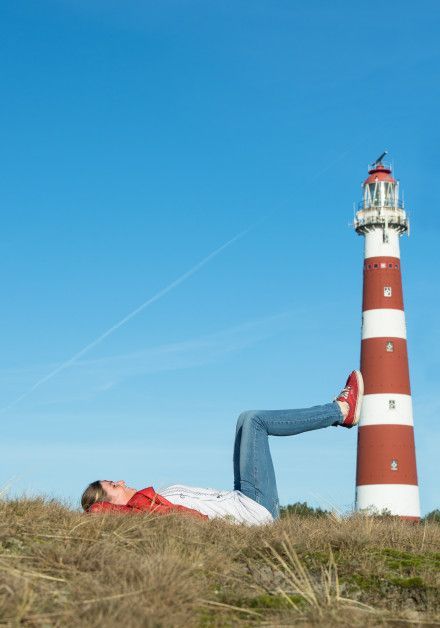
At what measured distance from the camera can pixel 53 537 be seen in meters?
4.62

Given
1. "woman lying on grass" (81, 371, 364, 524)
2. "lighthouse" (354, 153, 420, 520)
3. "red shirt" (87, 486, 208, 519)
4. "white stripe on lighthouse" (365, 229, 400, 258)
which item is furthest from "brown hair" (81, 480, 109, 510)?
"white stripe on lighthouse" (365, 229, 400, 258)

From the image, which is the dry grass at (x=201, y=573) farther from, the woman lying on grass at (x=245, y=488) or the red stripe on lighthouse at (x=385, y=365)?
the red stripe on lighthouse at (x=385, y=365)

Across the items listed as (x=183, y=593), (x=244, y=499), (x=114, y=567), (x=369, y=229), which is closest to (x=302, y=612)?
(x=183, y=593)

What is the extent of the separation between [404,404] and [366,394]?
1243 millimetres

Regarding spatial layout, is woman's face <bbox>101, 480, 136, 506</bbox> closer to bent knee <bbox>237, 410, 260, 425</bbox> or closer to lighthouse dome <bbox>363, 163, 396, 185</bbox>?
bent knee <bbox>237, 410, 260, 425</bbox>

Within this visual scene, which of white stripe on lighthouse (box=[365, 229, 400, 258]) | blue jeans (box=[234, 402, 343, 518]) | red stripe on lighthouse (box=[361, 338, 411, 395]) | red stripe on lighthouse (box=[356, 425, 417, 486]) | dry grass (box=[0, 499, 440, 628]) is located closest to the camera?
dry grass (box=[0, 499, 440, 628])

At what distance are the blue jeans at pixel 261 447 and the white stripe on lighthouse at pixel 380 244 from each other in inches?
886

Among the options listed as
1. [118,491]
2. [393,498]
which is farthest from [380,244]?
[118,491]

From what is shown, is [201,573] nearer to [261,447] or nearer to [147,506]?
[147,506]

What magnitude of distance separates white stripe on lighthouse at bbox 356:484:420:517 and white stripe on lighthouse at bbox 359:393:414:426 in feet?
6.79

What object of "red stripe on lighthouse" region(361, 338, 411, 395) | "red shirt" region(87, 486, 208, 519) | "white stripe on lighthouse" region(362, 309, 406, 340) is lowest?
"red shirt" region(87, 486, 208, 519)

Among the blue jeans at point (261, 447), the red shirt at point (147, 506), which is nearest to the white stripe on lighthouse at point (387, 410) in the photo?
the blue jeans at point (261, 447)

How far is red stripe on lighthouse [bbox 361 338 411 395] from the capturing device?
87.6 feet

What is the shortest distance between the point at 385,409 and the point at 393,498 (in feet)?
9.20
